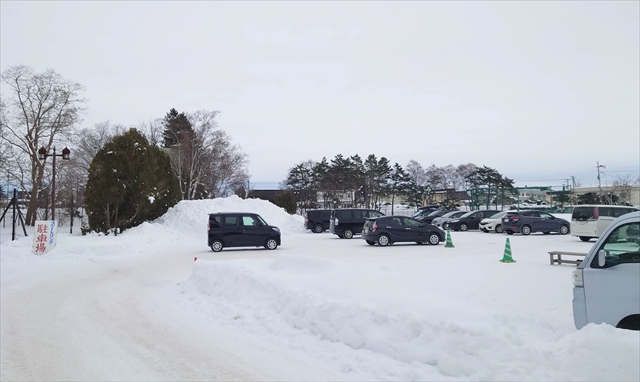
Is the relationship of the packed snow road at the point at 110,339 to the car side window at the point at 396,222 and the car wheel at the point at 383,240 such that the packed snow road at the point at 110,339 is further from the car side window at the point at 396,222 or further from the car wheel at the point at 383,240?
the car side window at the point at 396,222

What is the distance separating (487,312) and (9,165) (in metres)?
45.6

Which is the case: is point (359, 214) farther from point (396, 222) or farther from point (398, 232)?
point (398, 232)

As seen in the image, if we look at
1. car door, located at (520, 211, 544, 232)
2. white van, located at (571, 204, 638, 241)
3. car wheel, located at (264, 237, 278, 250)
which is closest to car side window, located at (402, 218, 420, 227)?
car wheel, located at (264, 237, 278, 250)

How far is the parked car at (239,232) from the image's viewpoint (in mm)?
20953

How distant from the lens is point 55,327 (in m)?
7.77

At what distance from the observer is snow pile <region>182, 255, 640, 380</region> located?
464 centimetres

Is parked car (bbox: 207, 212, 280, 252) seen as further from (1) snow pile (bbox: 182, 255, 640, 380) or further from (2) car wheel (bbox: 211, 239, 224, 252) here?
(1) snow pile (bbox: 182, 255, 640, 380)

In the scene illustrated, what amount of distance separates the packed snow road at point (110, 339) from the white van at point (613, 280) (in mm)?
3694

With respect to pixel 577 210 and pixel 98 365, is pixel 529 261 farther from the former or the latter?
pixel 98 365

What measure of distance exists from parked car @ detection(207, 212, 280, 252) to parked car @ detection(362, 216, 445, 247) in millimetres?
4712

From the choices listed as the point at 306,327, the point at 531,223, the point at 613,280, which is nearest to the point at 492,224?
the point at 531,223

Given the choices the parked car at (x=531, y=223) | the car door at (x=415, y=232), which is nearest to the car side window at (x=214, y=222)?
the car door at (x=415, y=232)

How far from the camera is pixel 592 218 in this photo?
22328mm

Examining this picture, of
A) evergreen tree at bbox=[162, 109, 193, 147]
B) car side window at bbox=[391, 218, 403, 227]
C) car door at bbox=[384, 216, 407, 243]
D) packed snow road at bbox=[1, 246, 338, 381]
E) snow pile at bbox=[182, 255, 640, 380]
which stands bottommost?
packed snow road at bbox=[1, 246, 338, 381]
